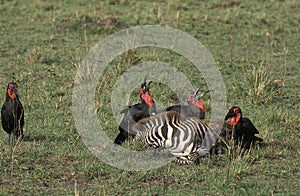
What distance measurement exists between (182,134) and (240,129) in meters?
0.73

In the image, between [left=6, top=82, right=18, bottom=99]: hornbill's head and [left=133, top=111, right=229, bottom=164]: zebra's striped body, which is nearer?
[left=133, top=111, right=229, bottom=164]: zebra's striped body

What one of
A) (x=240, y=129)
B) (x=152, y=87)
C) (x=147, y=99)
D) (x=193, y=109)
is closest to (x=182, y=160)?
(x=240, y=129)

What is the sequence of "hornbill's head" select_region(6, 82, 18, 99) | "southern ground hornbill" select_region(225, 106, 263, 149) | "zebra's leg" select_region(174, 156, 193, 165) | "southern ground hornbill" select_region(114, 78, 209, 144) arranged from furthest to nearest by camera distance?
"southern ground hornbill" select_region(114, 78, 209, 144), "hornbill's head" select_region(6, 82, 18, 99), "southern ground hornbill" select_region(225, 106, 263, 149), "zebra's leg" select_region(174, 156, 193, 165)

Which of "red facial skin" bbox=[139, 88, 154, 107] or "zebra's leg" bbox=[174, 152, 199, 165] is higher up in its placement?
"red facial skin" bbox=[139, 88, 154, 107]

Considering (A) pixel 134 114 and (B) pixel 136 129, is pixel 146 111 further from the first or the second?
(B) pixel 136 129

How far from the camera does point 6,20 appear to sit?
1410 cm

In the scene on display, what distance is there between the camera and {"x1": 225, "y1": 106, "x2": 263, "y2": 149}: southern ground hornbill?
7.23 meters

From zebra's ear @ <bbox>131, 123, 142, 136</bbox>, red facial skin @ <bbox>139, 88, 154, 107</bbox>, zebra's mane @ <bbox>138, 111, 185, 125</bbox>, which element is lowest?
zebra's ear @ <bbox>131, 123, 142, 136</bbox>

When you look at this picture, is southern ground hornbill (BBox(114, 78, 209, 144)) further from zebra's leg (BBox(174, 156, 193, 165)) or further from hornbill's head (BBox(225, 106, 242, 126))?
zebra's leg (BBox(174, 156, 193, 165))

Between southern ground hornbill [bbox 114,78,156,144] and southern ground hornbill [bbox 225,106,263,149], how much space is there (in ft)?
3.76

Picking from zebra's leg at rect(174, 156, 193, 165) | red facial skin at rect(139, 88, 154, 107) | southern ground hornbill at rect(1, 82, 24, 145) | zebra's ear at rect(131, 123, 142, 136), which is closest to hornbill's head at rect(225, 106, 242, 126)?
zebra's leg at rect(174, 156, 193, 165)

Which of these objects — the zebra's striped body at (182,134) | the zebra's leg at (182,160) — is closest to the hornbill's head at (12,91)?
the zebra's striped body at (182,134)

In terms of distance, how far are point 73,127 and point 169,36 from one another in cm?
564

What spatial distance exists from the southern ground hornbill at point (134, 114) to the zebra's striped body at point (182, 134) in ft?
0.82
